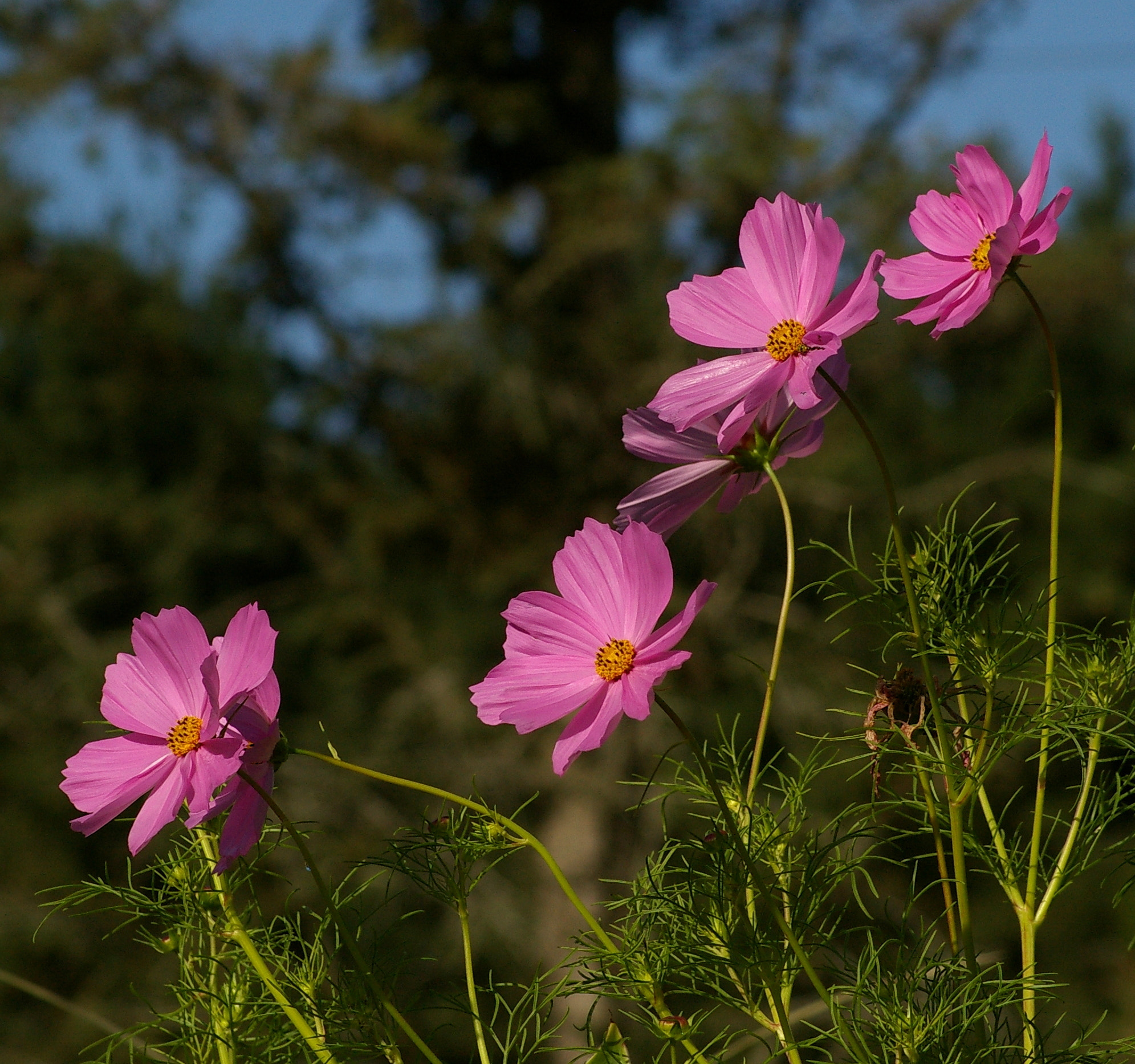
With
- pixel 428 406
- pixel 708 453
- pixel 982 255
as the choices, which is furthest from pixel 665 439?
pixel 428 406

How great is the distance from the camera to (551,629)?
0.37 m

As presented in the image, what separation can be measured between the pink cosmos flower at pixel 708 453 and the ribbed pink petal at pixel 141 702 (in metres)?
0.14

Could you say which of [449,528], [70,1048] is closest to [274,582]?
[449,528]

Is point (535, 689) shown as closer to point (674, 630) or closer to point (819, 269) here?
point (674, 630)

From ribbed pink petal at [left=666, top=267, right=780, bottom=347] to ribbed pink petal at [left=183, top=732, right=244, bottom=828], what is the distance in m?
0.18

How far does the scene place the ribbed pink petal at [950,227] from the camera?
42cm

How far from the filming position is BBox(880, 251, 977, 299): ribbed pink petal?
415 millimetres

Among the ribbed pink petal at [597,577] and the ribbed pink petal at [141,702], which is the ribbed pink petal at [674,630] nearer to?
the ribbed pink petal at [597,577]

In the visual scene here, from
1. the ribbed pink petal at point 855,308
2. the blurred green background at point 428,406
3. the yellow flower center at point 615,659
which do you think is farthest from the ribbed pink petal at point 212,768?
the blurred green background at point 428,406

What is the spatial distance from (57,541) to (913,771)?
13.8 ft

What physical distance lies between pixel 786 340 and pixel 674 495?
0.06 meters

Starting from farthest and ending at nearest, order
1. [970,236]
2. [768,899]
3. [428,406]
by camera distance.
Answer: [428,406] < [970,236] < [768,899]

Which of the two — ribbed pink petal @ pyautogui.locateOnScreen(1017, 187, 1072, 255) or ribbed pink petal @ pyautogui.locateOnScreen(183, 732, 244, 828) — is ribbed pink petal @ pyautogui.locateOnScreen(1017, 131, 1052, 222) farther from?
ribbed pink petal @ pyautogui.locateOnScreen(183, 732, 244, 828)

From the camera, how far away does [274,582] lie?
177 inches
